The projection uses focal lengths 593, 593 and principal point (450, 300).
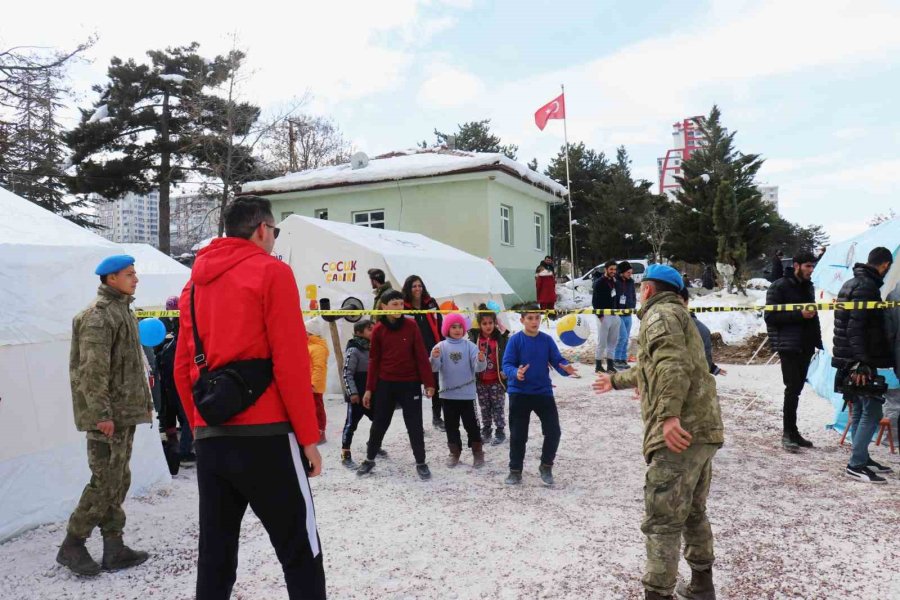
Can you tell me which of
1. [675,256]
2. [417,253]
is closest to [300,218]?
[417,253]

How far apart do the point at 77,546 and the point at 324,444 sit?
358 centimetres

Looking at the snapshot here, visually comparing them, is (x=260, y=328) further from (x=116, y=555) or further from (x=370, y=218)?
(x=370, y=218)

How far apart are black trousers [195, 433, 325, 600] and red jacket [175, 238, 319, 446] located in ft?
0.33

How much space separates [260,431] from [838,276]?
9.06 meters

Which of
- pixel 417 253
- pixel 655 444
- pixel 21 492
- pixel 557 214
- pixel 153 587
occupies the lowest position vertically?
pixel 153 587

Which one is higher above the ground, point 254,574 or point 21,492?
point 21,492

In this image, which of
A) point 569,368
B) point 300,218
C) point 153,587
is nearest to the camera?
point 153,587

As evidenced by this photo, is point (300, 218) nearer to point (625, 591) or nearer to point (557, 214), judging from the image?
point (625, 591)

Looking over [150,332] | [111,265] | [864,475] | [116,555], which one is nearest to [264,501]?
[116,555]


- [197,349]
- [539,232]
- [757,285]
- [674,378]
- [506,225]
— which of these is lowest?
[674,378]

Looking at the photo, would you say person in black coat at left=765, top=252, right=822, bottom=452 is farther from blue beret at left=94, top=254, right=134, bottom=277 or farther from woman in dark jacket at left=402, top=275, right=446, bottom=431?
blue beret at left=94, top=254, right=134, bottom=277

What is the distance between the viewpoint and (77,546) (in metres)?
3.91

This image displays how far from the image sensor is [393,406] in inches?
239

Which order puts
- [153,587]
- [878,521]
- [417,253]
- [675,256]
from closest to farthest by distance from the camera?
[153,587]
[878,521]
[417,253]
[675,256]
